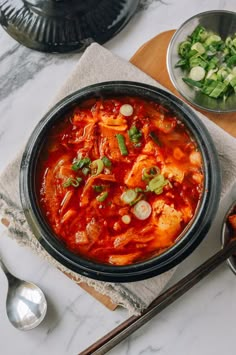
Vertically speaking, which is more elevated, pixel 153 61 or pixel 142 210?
pixel 153 61

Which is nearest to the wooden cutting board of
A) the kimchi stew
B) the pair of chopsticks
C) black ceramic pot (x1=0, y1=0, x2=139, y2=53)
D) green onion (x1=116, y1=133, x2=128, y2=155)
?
black ceramic pot (x1=0, y1=0, x2=139, y2=53)

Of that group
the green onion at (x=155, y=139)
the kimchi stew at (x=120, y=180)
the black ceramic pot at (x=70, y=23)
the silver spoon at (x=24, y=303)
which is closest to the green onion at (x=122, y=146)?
the kimchi stew at (x=120, y=180)

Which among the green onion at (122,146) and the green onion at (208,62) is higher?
the green onion at (122,146)

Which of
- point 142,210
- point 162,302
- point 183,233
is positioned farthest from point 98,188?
→ point 162,302

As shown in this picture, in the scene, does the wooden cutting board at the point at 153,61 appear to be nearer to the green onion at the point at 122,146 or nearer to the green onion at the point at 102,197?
the green onion at the point at 122,146

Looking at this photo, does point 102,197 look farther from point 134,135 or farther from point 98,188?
point 134,135

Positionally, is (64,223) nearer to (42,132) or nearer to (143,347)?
(42,132)
